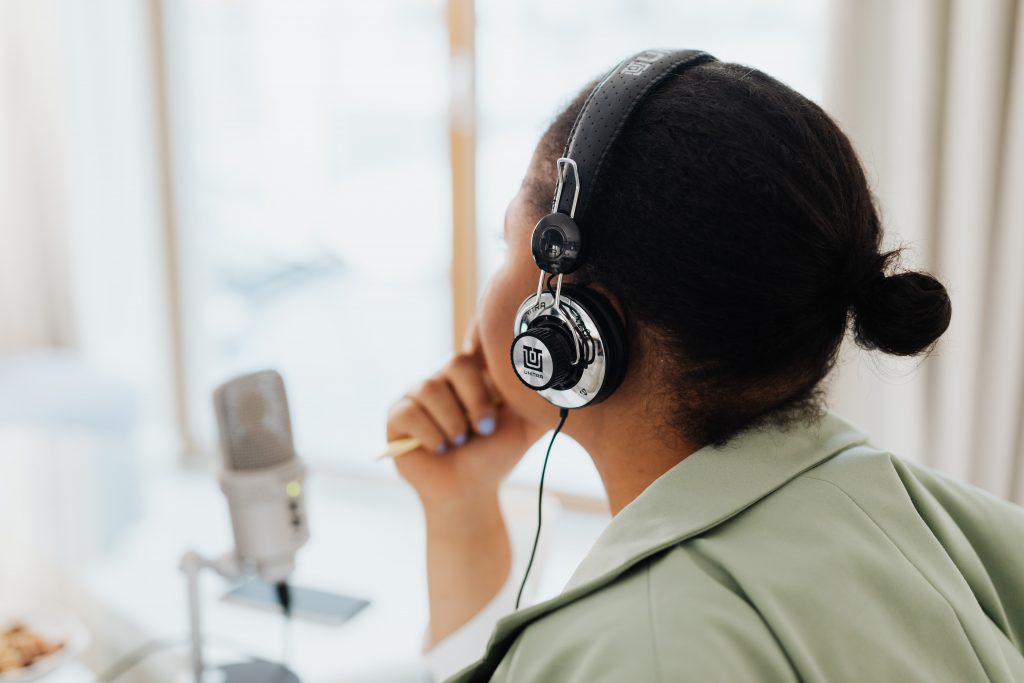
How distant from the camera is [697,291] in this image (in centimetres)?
69

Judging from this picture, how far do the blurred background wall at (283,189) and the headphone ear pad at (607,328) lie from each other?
1255 millimetres

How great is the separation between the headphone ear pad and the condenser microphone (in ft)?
1.73

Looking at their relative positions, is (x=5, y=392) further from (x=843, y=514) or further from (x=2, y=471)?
(x=843, y=514)

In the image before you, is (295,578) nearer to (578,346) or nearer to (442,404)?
(442,404)

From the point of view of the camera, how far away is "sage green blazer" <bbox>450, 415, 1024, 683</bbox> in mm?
546

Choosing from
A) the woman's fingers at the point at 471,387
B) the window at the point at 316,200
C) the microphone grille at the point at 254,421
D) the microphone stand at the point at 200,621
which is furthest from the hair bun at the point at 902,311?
the window at the point at 316,200

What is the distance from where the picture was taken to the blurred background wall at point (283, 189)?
89.4 inches

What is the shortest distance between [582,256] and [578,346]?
73 mm

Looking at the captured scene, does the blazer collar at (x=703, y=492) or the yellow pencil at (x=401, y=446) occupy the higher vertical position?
the blazer collar at (x=703, y=492)

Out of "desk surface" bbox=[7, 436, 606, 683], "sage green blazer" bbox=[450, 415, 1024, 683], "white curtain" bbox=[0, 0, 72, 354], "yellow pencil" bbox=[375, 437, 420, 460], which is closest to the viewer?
"sage green blazer" bbox=[450, 415, 1024, 683]

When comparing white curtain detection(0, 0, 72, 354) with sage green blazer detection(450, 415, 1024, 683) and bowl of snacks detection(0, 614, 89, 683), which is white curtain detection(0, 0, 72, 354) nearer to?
bowl of snacks detection(0, 614, 89, 683)

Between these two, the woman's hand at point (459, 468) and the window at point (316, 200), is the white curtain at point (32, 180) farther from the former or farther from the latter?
the woman's hand at point (459, 468)

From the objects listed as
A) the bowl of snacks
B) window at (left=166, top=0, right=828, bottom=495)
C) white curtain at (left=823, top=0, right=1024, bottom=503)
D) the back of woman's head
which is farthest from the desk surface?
white curtain at (left=823, top=0, right=1024, bottom=503)

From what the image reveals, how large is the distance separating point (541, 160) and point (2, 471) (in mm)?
1468
